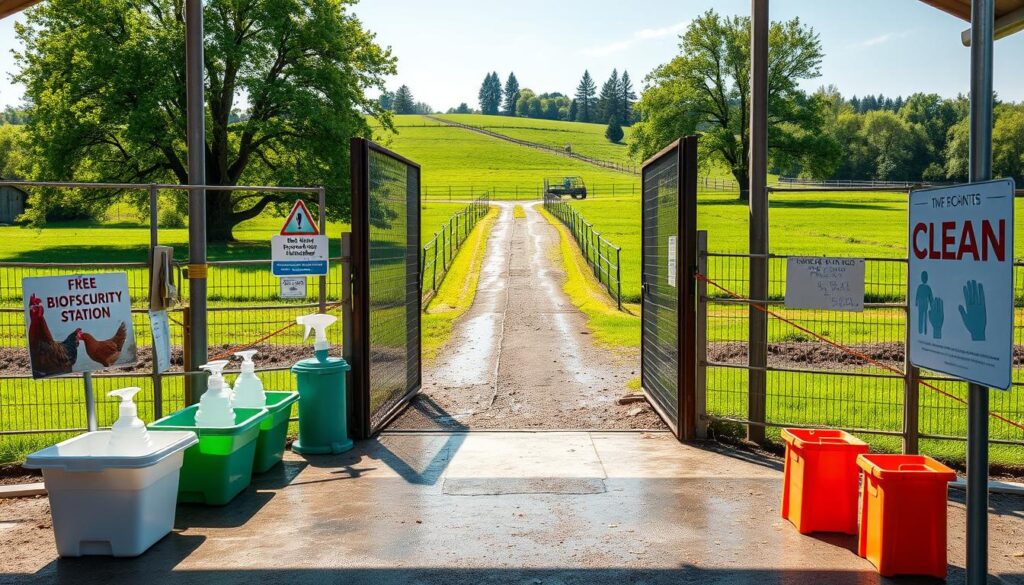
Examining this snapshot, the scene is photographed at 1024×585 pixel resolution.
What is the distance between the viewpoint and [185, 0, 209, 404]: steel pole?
8227 millimetres

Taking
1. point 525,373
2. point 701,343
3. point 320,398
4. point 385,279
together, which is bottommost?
point 525,373

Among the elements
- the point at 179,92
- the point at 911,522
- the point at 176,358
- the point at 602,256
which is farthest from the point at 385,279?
the point at 179,92

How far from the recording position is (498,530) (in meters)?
6.09

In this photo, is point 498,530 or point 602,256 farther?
point 602,256

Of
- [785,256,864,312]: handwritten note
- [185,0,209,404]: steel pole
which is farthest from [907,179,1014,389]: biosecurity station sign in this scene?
[185,0,209,404]: steel pole

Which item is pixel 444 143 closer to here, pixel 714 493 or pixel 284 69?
pixel 284 69

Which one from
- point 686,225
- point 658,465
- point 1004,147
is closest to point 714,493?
point 658,465

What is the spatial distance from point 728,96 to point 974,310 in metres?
60.0

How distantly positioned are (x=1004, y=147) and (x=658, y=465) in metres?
81.7

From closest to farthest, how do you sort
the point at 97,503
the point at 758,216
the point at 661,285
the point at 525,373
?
the point at 97,503, the point at 758,216, the point at 661,285, the point at 525,373

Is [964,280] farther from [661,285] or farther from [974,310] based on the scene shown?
[661,285]

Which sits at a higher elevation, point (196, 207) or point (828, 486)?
point (196, 207)

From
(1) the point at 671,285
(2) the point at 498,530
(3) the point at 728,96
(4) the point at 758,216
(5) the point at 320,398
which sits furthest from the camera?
(3) the point at 728,96

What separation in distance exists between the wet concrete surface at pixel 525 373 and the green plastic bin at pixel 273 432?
1.97 meters
